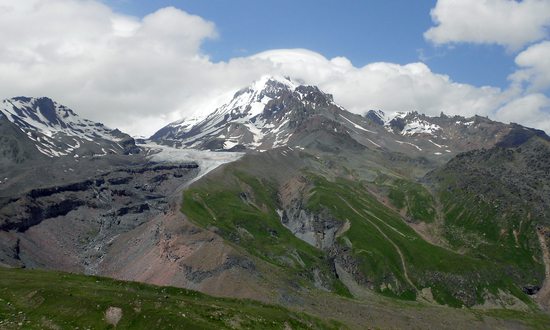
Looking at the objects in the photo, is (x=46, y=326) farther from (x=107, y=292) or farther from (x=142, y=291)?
(x=142, y=291)

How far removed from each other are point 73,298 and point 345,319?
303ft

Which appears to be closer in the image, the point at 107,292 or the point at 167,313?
the point at 167,313

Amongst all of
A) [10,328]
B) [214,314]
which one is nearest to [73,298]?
[10,328]

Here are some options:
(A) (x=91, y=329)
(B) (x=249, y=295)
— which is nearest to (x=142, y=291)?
(A) (x=91, y=329)

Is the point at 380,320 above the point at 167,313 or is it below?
below

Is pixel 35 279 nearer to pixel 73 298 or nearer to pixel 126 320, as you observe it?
pixel 73 298

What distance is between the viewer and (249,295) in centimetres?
19638

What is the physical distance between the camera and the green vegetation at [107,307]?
345 feet

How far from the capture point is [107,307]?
110 meters

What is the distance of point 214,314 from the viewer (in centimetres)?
11925

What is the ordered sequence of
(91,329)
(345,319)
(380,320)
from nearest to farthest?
(91,329) < (345,319) < (380,320)

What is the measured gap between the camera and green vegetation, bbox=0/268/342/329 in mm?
105125

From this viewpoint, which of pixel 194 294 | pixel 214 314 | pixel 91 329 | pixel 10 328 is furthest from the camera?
pixel 194 294

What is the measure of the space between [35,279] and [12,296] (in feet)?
56.2
